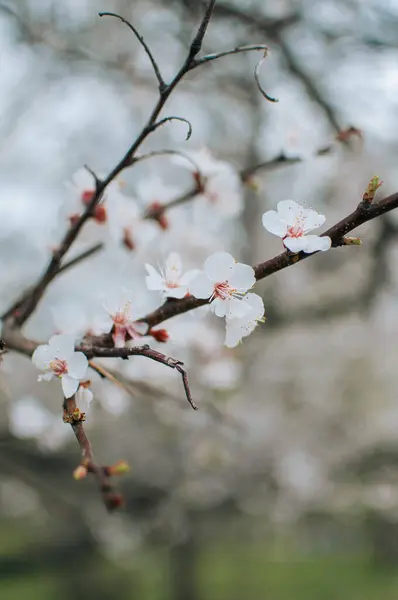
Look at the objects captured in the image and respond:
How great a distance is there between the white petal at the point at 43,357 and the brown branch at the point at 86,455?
1.9 inches

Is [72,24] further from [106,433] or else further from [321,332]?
[321,332]

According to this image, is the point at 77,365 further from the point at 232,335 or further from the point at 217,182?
the point at 217,182

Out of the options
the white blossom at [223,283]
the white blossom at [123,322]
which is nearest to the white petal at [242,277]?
the white blossom at [223,283]

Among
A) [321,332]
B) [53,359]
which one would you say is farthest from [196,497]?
[53,359]

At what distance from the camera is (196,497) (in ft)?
10.7

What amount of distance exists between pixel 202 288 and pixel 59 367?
0.56ft

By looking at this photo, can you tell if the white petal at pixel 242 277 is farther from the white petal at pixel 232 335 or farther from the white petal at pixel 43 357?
the white petal at pixel 43 357

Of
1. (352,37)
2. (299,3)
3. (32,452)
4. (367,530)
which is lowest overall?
(32,452)

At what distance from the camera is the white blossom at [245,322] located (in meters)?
0.63

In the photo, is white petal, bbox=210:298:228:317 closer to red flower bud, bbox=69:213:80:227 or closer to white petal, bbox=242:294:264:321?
white petal, bbox=242:294:264:321

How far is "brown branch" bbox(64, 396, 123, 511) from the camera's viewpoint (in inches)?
21.2

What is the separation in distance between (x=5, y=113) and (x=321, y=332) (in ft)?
9.56

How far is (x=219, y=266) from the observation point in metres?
0.61

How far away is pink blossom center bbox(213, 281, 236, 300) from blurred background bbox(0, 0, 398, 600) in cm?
60
